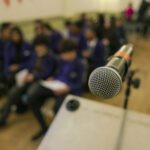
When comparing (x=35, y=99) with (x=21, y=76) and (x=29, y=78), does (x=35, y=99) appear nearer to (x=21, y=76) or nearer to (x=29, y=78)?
(x=29, y=78)

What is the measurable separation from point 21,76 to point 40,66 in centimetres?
31

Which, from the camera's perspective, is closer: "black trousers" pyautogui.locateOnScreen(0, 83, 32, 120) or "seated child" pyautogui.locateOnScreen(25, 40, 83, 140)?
"seated child" pyautogui.locateOnScreen(25, 40, 83, 140)

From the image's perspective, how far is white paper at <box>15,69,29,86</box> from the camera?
278 cm

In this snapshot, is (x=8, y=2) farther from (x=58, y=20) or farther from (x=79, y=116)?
(x=79, y=116)

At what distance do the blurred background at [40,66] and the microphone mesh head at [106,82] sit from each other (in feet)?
2.58

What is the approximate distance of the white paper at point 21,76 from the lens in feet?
9.13

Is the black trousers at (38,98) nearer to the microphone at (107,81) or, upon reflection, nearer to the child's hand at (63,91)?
the child's hand at (63,91)

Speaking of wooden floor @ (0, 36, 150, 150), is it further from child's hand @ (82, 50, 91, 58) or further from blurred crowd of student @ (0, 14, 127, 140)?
child's hand @ (82, 50, 91, 58)

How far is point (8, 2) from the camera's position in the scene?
12.6ft

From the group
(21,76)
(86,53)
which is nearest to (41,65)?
(21,76)

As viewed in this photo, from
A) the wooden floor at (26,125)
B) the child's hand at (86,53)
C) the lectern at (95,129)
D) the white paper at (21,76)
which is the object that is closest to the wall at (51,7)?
the white paper at (21,76)

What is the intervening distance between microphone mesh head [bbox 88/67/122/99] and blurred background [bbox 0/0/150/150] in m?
0.79

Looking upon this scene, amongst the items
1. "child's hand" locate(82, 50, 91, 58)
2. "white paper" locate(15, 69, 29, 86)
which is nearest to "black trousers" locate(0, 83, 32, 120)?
"white paper" locate(15, 69, 29, 86)

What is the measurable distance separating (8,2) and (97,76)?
3.48 meters
